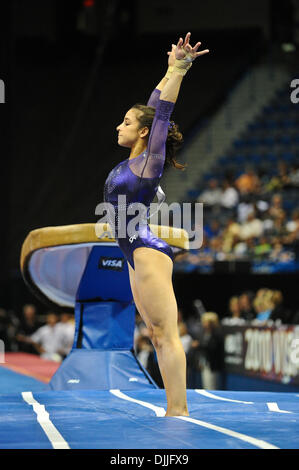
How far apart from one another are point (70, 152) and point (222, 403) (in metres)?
11.3

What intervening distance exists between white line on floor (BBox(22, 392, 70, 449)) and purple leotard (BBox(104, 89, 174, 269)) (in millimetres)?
719

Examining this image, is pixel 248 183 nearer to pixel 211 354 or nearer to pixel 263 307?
pixel 263 307

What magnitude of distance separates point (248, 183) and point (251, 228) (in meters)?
1.33

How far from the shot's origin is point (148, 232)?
2904mm

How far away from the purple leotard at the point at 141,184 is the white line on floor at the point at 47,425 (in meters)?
0.72

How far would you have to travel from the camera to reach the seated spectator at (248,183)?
1220cm

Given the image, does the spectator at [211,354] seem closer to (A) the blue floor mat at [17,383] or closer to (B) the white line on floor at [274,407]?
(A) the blue floor mat at [17,383]

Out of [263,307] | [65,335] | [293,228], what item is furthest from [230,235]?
[65,335]

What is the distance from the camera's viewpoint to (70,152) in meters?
14.0

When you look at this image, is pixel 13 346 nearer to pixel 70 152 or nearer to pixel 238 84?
pixel 70 152

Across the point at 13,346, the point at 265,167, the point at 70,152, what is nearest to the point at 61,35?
the point at 70,152

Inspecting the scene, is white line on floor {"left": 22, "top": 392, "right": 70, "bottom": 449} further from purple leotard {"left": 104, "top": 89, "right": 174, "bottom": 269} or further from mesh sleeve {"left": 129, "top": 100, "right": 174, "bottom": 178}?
mesh sleeve {"left": 129, "top": 100, "right": 174, "bottom": 178}

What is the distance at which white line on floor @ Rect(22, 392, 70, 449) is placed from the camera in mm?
1922

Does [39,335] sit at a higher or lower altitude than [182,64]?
lower
